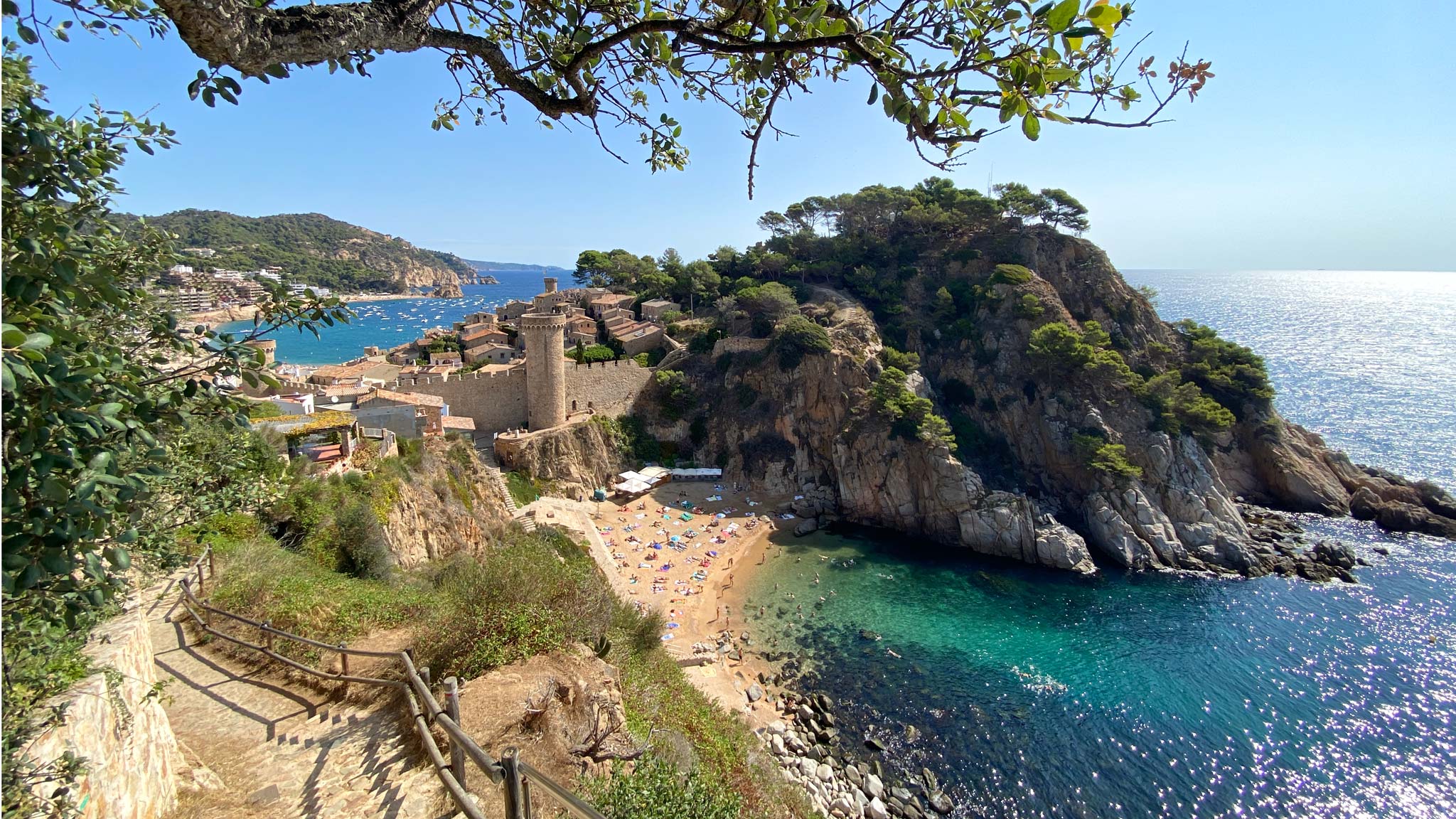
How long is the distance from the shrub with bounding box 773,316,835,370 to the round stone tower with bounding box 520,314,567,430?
1183cm

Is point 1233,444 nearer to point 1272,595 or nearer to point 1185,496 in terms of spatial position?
point 1185,496

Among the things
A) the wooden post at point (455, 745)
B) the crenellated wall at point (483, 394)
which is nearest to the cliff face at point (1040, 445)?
the crenellated wall at point (483, 394)

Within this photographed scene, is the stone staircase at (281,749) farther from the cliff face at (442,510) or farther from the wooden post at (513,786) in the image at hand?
the cliff face at (442,510)

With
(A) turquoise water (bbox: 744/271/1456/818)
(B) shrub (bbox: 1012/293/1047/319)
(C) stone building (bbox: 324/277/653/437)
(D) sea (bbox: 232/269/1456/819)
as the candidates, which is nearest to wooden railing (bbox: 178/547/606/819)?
(D) sea (bbox: 232/269/1456/819)

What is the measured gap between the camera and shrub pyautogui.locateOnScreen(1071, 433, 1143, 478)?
26.7m

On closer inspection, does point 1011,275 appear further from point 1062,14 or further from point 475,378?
point 1062,14

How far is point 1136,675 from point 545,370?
959 inches

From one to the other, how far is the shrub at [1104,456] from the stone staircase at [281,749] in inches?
1150

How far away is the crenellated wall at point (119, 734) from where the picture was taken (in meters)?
3.39

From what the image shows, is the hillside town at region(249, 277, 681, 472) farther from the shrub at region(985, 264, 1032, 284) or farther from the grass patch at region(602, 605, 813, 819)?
the shrub at region(985, 264, 1032, 284)

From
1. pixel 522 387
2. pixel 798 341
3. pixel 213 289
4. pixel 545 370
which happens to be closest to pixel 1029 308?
pixel 798 341

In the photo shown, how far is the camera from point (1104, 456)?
89.0ft

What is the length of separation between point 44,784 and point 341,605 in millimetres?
5131

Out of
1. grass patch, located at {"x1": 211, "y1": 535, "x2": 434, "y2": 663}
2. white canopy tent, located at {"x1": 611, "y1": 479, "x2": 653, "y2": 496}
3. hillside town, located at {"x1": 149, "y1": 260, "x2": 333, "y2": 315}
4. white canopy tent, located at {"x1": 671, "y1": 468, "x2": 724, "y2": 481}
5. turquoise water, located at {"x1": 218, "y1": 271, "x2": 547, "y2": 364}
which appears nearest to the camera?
hillside town, located at {"x1": 149, "y1": 260, "x2": 333, "y2": 315}
